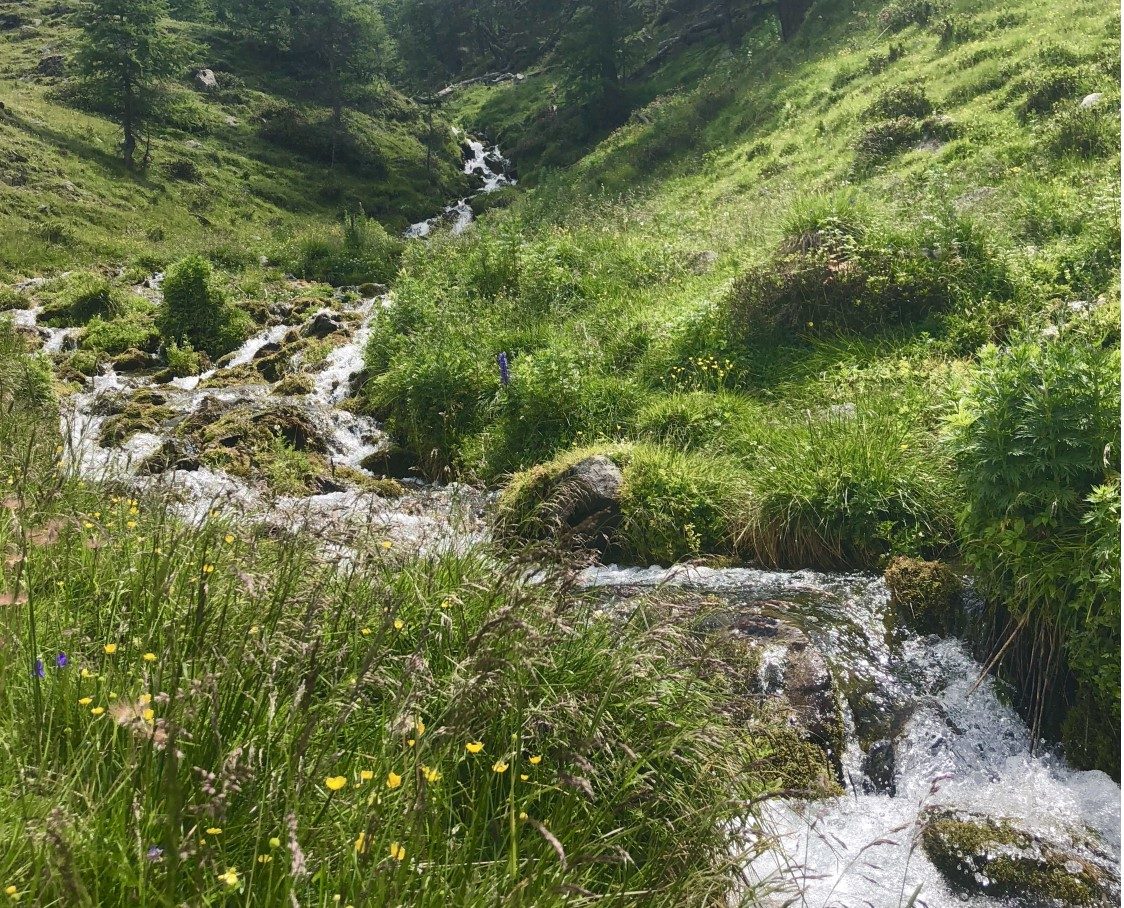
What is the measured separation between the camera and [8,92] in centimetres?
4512

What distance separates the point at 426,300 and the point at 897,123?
11700 mm

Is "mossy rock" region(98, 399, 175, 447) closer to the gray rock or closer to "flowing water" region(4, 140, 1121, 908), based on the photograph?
"flowing water" region(4, 140, 1121, 908)

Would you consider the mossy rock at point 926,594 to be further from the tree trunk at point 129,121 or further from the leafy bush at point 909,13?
the tree trunk at point 129,121

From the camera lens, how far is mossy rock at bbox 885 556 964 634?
5.67m

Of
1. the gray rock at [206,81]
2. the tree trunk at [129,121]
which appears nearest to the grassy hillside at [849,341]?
the tree trunk at [129,121]

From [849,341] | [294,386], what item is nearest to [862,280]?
[849,341]

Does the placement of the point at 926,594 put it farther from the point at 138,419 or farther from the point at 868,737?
the point at 138,419

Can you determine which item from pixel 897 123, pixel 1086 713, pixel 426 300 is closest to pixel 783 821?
pixel 1086 713

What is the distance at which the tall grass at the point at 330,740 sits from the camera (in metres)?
2.01

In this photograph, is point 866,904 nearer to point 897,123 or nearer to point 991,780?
point 991,780

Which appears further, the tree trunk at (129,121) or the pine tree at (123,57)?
the pine tree at (123,57)

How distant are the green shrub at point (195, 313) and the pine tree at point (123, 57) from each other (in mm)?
26981

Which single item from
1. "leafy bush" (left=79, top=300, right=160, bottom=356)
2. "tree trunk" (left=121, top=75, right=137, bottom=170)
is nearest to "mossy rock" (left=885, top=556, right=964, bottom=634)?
"leafy bush" (left=79, top=300, right=160, bottom=356)

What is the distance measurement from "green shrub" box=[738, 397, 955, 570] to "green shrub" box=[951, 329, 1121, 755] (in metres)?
1.49
